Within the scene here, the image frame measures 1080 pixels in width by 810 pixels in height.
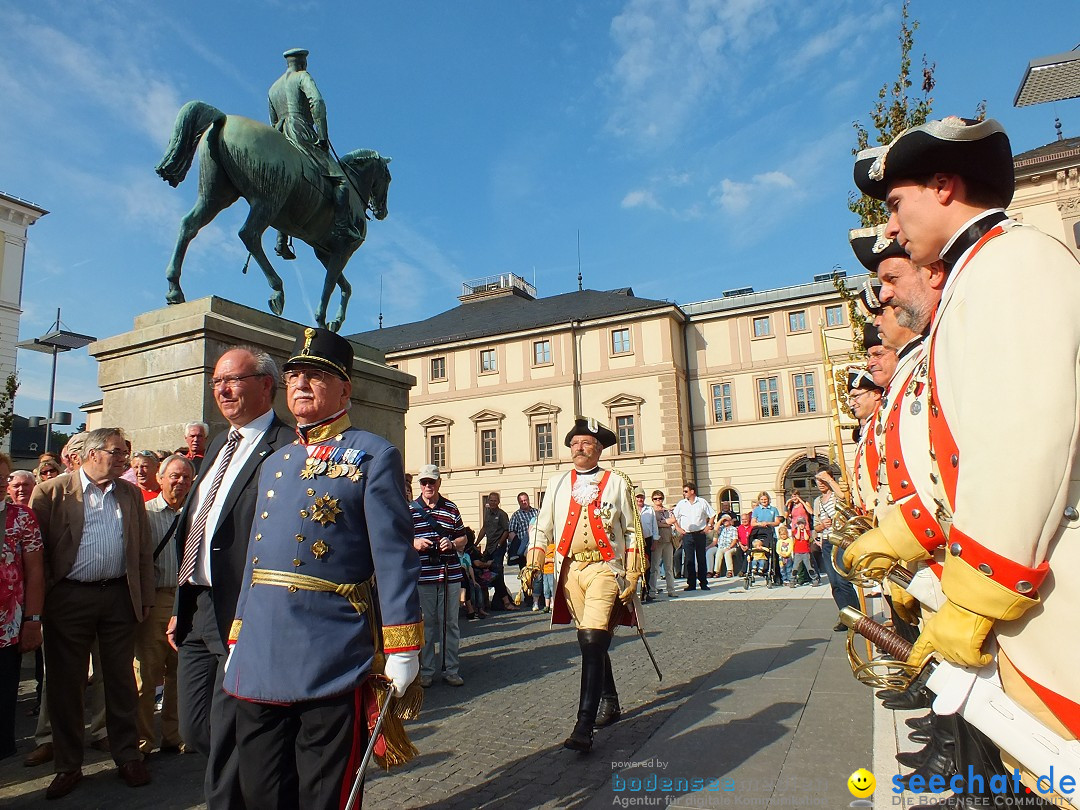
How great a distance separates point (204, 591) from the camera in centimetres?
314

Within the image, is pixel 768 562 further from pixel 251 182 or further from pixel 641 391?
pixel 641 391

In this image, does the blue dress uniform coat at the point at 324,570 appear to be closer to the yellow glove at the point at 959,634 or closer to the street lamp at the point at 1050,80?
the yellow glove at the point at 959,634

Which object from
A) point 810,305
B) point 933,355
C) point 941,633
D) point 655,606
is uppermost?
point 810,305

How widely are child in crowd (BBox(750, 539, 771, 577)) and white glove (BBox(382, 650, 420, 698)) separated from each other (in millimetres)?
14528

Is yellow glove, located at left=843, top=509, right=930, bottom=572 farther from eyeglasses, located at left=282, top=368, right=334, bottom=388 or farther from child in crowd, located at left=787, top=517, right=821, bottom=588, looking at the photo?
child in crowd, located at left=787, top=517, right=821, bottom=588

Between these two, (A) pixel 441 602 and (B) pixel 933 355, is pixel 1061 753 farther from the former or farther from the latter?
(A) pixel 441 602

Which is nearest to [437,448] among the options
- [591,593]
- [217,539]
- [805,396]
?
[805,396]

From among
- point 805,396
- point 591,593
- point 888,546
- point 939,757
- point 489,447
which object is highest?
point 805,396

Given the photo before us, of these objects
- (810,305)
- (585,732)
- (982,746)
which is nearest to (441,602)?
(585,732)

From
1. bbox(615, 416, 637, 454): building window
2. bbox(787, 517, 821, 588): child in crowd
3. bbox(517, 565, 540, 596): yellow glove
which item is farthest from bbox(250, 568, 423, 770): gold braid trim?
bbox(615, 416, 637, 454): building window

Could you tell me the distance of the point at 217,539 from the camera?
3020mm

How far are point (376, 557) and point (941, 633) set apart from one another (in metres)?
1.83

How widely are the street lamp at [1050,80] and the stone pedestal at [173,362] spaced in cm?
866

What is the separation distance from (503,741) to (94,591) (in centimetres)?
277
